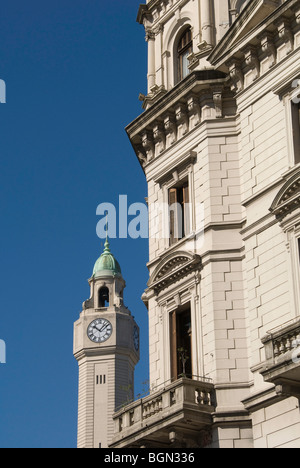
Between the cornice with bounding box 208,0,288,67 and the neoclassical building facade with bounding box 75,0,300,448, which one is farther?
the cornice with bounding box 208,0,288,67

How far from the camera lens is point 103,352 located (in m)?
139

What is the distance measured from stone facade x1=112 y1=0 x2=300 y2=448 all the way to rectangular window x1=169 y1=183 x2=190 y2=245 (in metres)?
0.10

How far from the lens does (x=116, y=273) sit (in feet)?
466

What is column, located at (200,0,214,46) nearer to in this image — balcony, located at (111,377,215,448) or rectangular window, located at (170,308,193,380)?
rectangular window, located at (170,308,193,380)

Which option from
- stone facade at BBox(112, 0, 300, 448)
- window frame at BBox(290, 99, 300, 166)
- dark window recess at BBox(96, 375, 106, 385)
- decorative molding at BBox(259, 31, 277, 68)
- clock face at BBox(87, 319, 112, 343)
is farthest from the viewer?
clock face at BBox(87, 319, 112, 343)

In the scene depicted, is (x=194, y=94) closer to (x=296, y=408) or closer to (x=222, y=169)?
(x=222, y=169)

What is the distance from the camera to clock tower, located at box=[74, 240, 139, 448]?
438ft

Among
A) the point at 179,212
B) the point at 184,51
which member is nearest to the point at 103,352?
the point at 184,51

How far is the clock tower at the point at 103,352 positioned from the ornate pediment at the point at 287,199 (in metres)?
104

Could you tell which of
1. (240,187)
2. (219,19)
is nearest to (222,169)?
(240,187)

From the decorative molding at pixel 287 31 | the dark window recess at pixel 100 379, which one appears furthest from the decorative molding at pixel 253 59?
the dark window recess at pixel 100 379

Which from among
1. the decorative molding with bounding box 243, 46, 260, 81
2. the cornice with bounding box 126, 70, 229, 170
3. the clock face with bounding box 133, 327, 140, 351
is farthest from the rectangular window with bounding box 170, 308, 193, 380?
the clock face with bounding box 133, 327, 140, 351

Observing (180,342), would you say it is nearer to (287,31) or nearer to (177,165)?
(177,165)

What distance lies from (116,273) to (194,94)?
107520mm
